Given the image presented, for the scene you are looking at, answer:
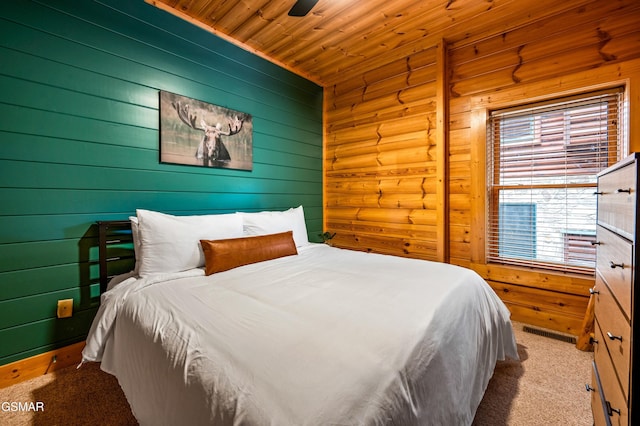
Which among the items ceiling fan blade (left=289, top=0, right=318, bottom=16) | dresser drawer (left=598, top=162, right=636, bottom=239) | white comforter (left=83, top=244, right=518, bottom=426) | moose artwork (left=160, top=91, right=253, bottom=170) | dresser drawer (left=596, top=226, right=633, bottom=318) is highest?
ceiling fan blade (left=289, top=0, right=318, bottom=16)

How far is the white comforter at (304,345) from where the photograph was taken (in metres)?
0.75

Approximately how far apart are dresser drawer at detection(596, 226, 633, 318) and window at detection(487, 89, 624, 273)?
1.46 m

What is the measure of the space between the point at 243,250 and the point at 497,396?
1860 millimetres

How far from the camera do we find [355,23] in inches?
102

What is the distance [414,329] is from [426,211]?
7.10ft

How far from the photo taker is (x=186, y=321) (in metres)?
1.18

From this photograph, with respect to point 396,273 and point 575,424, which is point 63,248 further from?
point 575,424

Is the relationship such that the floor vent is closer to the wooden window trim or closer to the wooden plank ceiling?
the wooden window trim

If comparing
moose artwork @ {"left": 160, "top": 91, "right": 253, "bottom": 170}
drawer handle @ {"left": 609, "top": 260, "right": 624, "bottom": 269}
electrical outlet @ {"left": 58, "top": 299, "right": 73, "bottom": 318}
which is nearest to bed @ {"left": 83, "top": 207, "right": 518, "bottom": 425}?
electrical outlet @ {"left": 58, "top": 299, "right": 73, "bottom": 318}

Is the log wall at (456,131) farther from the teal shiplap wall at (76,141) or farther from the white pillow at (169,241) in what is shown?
the white pillow at (169,241)

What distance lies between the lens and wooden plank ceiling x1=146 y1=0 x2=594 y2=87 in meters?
2.31

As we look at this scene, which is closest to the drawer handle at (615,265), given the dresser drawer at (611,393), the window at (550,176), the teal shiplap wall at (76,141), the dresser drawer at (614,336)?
the dresser drawer at (614,336)

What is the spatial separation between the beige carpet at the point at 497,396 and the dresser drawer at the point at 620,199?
3.52ft

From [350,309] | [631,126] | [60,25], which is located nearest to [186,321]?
[350,309]
